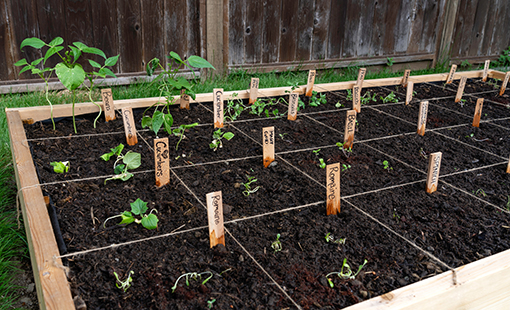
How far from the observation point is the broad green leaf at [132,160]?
5.56 feet

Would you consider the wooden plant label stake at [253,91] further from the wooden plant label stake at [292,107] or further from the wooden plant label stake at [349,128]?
the wooden plant label stake at [349,128]

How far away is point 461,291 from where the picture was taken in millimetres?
1076

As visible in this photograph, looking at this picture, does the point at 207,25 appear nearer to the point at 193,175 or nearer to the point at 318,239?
the point at 193,175

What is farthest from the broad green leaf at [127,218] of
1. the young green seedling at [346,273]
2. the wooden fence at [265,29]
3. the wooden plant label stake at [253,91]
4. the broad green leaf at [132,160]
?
the wooden fence at [265,29]

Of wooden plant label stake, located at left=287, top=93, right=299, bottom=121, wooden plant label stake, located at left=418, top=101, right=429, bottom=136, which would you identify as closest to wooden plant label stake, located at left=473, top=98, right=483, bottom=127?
wooden plant label stake, located at left=418, top=101, right=429, bottom=136

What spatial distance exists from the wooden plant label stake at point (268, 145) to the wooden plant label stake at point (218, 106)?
1.62 feet

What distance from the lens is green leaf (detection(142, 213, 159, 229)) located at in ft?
4.30

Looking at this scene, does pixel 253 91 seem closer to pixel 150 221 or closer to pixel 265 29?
pixel 265 29

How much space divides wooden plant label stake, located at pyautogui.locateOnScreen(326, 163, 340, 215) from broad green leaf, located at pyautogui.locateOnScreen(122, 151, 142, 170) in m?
0.80

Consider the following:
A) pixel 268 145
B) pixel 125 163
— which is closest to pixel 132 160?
pixel 125 163

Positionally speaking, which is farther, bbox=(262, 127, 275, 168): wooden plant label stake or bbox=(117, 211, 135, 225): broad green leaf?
bbox=(262, 127, 275, 168): wooden plant label stake

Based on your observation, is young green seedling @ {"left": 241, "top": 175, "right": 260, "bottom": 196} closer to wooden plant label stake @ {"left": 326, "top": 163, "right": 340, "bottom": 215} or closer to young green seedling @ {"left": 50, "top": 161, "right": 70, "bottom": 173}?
wooden plant label stake @ {"left": 326, "top": 163, "right": 340, "bottom": 215}

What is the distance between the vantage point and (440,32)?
4.74 metres

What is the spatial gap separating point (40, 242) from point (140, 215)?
0.35 meters
